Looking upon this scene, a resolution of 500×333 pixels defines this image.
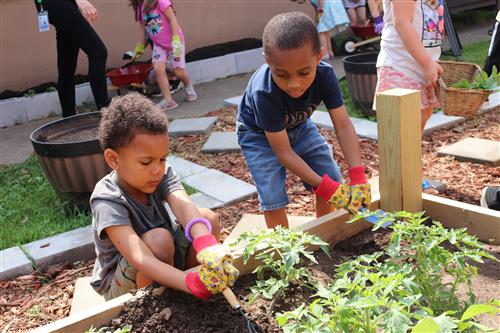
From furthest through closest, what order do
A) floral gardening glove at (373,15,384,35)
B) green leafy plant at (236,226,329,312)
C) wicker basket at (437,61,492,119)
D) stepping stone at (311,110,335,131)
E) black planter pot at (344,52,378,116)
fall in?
floral gardening glove at (373,15,384,35)
black planter pot at (344,52,378,116)
stepping stone at (311,110,335,131)
wicker basket at (437,61,492,119)
green leafy plant at (236,226,329,312)

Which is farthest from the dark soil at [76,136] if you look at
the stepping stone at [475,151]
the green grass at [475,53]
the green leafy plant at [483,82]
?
the green grass at [475,53]

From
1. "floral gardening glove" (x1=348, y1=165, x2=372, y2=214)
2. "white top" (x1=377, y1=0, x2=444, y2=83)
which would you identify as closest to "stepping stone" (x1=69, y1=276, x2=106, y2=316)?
"floral gardening glove" (x1=348, y1=165, x2=372, y2=214)

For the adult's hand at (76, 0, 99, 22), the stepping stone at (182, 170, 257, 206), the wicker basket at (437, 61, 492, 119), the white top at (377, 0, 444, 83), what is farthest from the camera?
the adult's hand at (76, 0, 99, 22)

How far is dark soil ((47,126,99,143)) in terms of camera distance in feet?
12.1

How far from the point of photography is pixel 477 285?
198 cm

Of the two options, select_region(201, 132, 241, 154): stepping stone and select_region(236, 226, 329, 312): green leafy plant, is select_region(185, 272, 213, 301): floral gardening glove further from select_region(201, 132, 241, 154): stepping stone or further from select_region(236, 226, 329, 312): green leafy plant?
select_region(201, 132, 241, 154): stepping stone

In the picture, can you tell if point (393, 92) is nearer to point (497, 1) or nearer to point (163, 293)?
point (163, 293)

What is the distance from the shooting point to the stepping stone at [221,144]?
15.3 ft

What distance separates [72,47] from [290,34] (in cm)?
324

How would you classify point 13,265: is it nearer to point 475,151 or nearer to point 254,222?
point 254,222

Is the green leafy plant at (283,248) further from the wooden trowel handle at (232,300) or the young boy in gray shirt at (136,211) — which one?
the young boy in gray shirt at (136,211)

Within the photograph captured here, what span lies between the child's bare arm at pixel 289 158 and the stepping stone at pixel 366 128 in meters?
2.27

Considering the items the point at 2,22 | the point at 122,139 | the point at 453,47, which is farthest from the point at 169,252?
the point at 453,47

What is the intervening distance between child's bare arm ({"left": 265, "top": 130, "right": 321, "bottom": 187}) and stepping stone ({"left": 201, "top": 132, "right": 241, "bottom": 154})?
2131 mm
